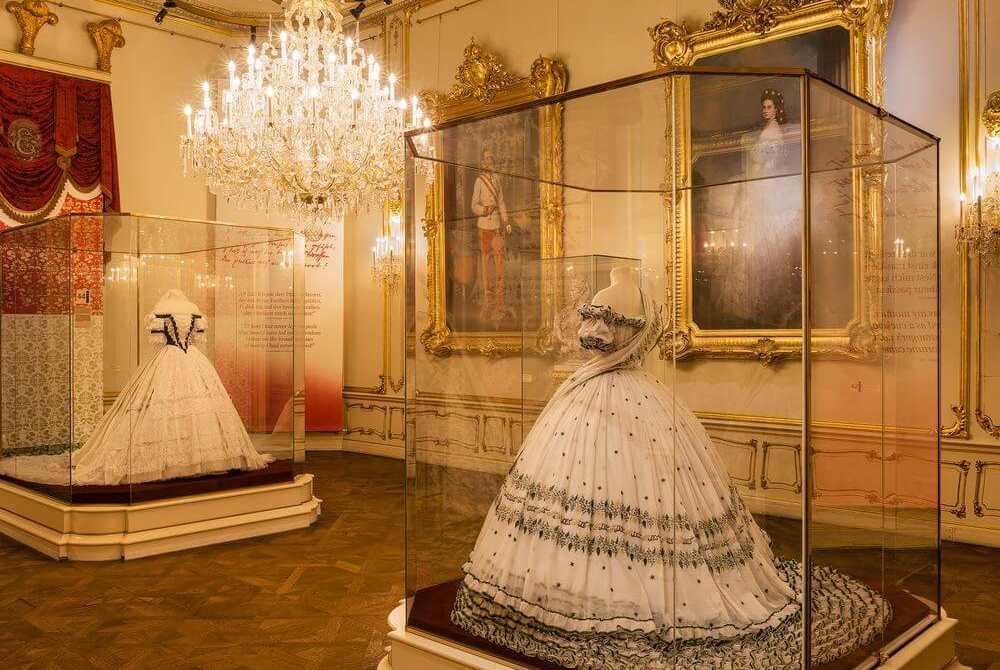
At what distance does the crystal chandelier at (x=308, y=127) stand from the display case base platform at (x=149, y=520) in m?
2.03

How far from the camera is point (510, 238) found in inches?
110

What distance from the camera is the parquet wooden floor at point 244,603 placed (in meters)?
3.41

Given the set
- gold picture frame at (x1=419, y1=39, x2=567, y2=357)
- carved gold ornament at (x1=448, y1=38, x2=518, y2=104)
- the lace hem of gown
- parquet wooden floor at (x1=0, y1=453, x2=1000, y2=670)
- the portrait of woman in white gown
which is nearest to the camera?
the portrait of woman in white gown

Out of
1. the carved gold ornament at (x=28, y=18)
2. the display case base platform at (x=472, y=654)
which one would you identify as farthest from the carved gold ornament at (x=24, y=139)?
the display case base platform at (x=472, y=654)

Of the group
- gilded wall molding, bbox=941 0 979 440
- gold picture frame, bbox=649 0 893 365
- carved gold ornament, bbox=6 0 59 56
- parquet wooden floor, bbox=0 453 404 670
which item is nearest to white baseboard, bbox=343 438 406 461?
parquet wooden floor, bbox=0 453 404 670

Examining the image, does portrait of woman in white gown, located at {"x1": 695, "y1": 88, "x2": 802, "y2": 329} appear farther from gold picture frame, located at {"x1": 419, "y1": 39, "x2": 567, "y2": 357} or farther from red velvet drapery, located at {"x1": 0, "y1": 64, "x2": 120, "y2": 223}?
red velvet drapery, located at {"x1": 0, "y1": 64, "x2": 120, "y2": 223}

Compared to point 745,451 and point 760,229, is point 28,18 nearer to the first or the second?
point 760,229

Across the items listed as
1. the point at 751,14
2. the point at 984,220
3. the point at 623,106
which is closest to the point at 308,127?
the point at 751,14

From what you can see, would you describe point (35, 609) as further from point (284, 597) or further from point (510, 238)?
point (510, 238)

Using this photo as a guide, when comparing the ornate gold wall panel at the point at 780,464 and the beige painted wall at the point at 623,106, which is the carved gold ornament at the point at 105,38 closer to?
the beige painted wall at the point at 623,106

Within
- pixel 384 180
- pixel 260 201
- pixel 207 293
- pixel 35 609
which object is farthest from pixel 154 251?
pixel 35 609

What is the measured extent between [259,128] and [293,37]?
64cm

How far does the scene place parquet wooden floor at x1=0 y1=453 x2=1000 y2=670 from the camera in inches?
134

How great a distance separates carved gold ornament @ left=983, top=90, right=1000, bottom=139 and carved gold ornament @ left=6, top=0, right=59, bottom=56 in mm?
7837
